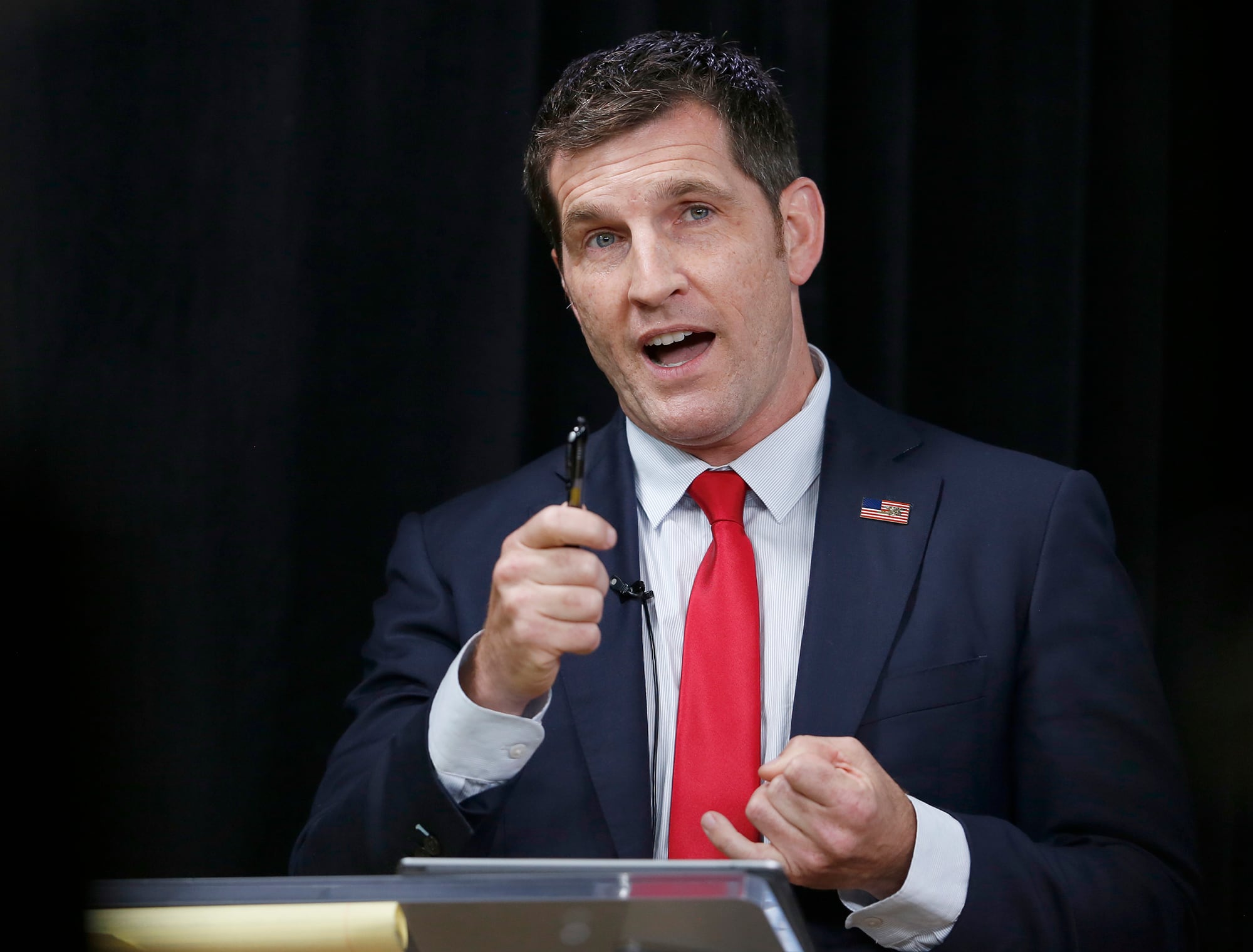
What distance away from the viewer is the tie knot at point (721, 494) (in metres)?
1.80

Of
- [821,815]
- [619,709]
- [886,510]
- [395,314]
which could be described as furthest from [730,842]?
[395,314]

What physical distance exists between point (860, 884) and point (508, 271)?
1286 mm

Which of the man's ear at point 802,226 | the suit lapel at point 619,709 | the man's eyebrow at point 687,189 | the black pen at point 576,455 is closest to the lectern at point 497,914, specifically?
the black pen at point 576,455

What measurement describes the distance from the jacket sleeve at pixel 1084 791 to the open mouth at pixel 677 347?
559 mm

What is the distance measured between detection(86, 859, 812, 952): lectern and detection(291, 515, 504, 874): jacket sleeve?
713 millimetres

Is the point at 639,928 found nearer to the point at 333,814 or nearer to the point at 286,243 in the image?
the point at 333,814

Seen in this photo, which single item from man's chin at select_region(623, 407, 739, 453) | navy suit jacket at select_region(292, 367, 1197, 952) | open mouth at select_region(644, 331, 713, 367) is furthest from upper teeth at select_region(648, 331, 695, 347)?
navy suit jacket at select_region(292, 367, 1197, 952)

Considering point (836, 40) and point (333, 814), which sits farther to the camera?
point (836, 40)

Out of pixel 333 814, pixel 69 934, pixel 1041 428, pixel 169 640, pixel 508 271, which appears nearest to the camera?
pixel 69 934

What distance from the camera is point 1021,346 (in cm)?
244

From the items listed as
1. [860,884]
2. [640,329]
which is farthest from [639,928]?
[640,329]

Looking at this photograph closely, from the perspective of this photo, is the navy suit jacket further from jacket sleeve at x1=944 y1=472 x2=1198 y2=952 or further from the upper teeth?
the upper teeth

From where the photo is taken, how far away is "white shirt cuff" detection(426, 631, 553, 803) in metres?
1.48

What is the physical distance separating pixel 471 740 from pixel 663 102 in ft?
3.18
